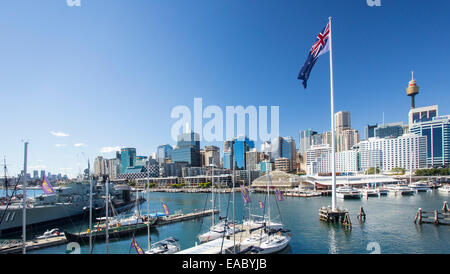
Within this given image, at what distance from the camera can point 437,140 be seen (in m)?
89.3

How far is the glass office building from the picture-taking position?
8688cm

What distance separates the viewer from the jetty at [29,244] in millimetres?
13241

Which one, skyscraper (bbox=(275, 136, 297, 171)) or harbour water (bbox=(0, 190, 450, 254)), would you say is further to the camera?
skyscraper (bbox=(275, 136, 297, 171))

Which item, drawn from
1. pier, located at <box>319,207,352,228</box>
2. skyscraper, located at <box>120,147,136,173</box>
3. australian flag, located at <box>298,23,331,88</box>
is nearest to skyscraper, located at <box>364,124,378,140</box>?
skyscraper, located at <box>120,147,136,173</box>

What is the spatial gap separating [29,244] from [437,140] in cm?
12581

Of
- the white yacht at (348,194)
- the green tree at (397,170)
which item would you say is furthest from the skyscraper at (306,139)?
the white yacht at (348,194)

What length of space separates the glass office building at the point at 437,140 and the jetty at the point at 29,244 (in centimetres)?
11735

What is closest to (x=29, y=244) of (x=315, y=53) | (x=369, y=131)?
(x=315, y=53)

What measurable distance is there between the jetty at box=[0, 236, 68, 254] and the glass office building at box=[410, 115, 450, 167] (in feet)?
385

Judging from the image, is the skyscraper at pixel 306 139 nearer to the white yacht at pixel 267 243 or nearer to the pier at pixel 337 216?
the pier at pixel 337 216

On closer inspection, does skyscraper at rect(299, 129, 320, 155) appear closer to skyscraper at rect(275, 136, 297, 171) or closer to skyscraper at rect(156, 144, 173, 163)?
skyscraper at rect(275, 136, 297, 171)
